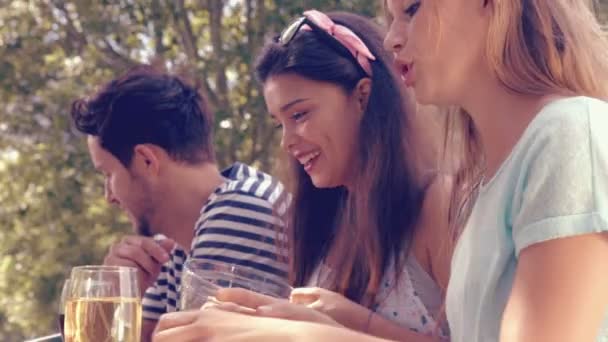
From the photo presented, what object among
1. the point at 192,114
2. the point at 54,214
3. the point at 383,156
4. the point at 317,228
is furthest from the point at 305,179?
the point at 54,214

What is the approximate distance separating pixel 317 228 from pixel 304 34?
0.45 m

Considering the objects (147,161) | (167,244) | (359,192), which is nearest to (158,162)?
(147,161)

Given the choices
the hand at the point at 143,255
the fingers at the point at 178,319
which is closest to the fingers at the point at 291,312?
the fingers at the point at 178,319

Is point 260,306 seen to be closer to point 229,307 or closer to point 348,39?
point 229,307

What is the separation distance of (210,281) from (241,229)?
133 cm

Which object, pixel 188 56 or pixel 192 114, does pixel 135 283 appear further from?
pixel 188 56

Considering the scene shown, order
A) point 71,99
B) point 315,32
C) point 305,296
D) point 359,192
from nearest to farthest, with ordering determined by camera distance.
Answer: point 305,296
point 359,192
point 315,32
point 71,99

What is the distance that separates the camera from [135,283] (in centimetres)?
169

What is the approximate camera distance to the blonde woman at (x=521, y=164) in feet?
3.94

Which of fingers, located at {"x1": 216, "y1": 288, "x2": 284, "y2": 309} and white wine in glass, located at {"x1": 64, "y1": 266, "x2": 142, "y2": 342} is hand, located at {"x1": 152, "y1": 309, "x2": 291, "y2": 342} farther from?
white wine in glass, located at {"x1": 64, "y1": 266, "x2": 142, "y2": 342}

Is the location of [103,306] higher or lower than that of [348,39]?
lower

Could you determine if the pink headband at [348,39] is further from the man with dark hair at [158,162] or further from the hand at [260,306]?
the hand at [260,306]

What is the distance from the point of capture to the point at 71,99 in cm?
691

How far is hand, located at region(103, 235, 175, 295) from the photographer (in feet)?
9.66
